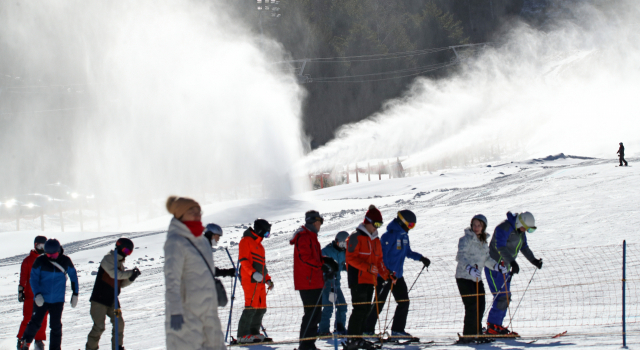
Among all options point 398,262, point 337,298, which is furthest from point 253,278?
point 398,262

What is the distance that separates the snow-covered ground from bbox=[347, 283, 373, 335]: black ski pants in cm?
56

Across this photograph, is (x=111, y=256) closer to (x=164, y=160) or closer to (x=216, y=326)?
(x=216, y=326)

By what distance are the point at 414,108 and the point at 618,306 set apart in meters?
51.9

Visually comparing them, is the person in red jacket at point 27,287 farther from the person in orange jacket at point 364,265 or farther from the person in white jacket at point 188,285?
the person in white jacket at point 188,285

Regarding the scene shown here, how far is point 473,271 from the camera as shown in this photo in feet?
20.4

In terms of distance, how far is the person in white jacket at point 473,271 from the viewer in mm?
6246

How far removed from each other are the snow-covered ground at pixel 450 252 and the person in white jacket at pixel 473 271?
1.06 ft

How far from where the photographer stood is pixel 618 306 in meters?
7.30

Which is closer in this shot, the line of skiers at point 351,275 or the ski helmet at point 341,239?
the line of skiers at point 351,275

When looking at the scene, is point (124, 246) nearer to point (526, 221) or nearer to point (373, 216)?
point (373, 216)

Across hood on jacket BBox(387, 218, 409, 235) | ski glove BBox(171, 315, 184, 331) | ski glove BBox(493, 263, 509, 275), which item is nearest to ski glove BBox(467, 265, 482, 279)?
ski glove BBox(493, 263, 509, 275)

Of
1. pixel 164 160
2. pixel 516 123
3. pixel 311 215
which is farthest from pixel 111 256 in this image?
pixel 516 123

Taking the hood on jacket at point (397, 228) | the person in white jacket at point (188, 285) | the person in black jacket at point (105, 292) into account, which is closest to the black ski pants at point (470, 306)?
the hood on jacket at point (397, 228)

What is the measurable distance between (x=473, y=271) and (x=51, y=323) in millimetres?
4548
